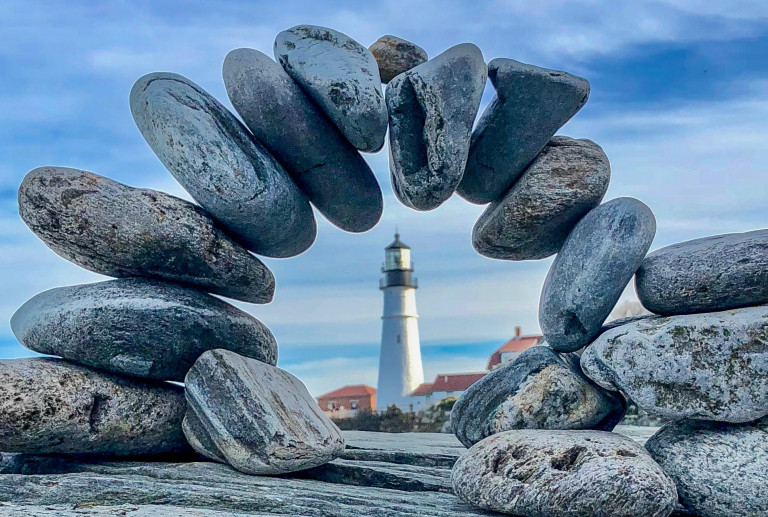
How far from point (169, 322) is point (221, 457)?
1509 mm

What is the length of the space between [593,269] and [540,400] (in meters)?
1.42

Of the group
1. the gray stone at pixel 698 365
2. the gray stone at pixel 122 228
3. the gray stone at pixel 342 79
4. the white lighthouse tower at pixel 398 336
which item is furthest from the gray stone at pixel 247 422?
the white lighthouse tower at pixel 398 336

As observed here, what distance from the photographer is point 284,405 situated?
8914mm

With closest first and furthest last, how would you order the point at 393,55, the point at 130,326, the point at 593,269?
the point at 593,269 → the point at 130,326 → the point at 393,55

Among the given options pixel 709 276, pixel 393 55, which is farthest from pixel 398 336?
pixel 709 276

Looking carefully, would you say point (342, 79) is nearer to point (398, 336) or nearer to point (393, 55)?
point (393, 55)

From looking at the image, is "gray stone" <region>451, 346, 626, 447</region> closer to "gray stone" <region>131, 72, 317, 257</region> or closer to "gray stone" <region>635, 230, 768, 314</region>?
"gray stone" <region>635, 230, 768, 314</region>

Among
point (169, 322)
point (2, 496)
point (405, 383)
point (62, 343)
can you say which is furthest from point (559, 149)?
point (405, 383)

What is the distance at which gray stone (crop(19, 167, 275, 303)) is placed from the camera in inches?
347

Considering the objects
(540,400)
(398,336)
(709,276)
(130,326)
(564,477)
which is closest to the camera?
(564,477)

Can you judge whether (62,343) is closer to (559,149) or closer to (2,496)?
(2,496)

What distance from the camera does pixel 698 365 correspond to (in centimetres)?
779

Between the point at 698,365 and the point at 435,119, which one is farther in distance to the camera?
the point at 435,119

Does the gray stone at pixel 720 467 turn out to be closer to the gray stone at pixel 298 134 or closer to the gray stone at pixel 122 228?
the gray stone at pixel 298 134
